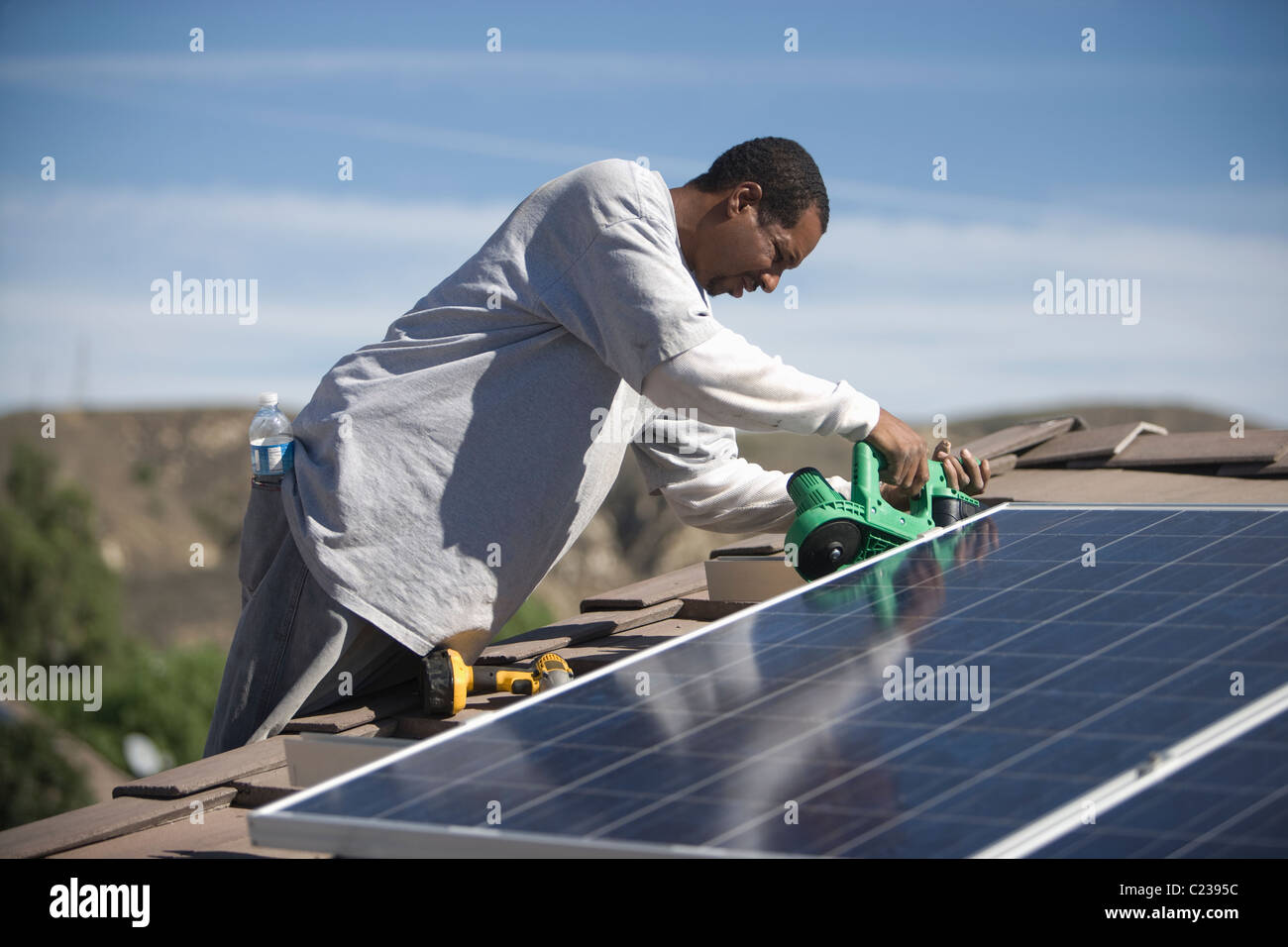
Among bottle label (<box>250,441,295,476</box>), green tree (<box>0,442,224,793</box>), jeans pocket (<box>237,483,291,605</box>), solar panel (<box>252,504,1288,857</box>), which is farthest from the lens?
green tree (<box>0,442,224,793</box>)

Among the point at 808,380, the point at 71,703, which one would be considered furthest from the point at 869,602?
the point at 71,703

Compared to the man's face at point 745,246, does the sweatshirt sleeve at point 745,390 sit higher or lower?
lower

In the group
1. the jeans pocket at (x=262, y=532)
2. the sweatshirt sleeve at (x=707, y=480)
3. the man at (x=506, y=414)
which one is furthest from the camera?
the sweatshirt sleeve at (x=707, y=480)

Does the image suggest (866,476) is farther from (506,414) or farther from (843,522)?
(506,414)

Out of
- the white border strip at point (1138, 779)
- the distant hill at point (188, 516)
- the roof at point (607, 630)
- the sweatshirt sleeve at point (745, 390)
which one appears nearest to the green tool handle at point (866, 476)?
the sweatshirt sleeve at point (745, 390)

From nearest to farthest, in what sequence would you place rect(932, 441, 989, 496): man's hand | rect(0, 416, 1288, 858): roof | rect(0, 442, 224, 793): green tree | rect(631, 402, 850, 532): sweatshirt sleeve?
rect(0, 416, 1288, 858): roof
rect(932, 441, 989, 496): man's hand
rect(631, 402, 850, 532): sweatshirt sleeve
rect(0, 442, 224, 793): green tree

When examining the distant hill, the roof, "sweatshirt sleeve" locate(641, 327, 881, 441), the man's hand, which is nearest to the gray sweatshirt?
"sweatshirt sleeve" locate(641, 327, 881, 441)

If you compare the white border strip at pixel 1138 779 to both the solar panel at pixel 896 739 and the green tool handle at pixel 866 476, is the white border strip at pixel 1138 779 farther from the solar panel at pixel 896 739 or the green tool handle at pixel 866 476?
the green tool handle at pixel 866 476

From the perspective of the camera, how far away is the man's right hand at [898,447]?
4617 millimetres

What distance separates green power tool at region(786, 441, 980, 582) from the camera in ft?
15.3

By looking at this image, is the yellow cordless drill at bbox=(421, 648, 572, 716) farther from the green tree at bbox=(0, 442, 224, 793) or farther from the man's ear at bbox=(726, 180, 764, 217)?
the green tree at bbox=(0, 442, 224, 793)

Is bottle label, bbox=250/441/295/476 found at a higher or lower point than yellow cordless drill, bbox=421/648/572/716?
higher
